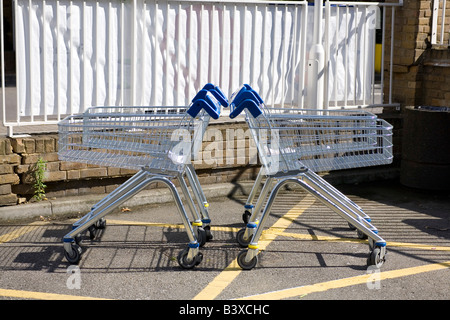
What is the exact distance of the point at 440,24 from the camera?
865cm

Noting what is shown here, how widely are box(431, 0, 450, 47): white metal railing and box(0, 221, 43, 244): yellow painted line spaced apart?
5.12 m

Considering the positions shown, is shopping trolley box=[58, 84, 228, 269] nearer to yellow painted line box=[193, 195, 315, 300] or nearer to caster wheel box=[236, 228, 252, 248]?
yellow painted line box=[193, 195, 315, 300]

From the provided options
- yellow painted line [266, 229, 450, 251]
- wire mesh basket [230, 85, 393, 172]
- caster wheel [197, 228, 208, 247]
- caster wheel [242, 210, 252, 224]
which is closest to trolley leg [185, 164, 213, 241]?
caster wheel [197, 228, 208, 247]

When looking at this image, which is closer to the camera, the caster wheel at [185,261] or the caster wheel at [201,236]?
the caster wheel at [185,261]

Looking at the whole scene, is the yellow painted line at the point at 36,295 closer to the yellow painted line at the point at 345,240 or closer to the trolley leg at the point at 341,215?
the trolley leg at the point at 341,215

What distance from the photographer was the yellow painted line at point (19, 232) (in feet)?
19.9

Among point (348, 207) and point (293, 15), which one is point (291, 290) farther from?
point (293, 15)

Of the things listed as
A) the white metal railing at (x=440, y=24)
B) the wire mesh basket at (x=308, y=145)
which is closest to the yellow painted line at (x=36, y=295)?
the wire mesh basket at (x=308, y=145)

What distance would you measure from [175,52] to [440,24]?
11.1 feet

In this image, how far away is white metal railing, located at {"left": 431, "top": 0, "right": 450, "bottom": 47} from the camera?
336 inches

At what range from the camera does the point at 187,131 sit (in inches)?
208

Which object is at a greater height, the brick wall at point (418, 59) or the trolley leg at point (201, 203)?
the brick wall at point (418, 59)

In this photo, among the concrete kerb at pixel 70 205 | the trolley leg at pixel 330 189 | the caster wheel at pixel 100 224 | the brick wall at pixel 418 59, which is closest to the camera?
the trolley leg at pixel 330 189

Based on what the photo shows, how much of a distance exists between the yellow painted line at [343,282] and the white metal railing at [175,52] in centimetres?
308
